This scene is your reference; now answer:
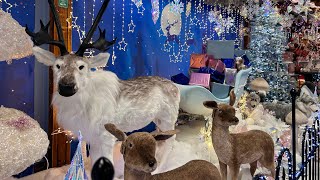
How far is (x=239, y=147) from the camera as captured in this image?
2176 millimetres

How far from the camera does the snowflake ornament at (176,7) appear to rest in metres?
5.47

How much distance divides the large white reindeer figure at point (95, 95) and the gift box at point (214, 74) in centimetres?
276

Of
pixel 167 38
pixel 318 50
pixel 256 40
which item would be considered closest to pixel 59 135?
pixel 167 38

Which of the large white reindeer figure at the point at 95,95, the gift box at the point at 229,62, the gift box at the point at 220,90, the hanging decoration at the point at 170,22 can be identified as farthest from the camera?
the gift box at the point at 229,62

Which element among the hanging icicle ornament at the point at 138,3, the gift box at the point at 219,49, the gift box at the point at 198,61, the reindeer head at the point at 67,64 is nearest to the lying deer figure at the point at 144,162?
the reindeer head at the point at 67,64

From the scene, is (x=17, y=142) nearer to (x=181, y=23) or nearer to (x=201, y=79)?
(x=201, y=79)

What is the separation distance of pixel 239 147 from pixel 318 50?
9880 mm

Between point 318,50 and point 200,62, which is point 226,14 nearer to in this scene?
point 200,62

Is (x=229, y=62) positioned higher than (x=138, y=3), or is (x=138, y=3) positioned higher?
(x=138, y=3)

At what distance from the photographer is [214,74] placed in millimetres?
5363

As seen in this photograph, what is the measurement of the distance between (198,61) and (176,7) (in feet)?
3.20

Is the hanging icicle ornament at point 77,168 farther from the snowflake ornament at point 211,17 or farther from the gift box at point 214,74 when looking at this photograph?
the snowflake ornament at point 211,17

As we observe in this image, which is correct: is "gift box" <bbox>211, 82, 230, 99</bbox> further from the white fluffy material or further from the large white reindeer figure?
the white fluffy material

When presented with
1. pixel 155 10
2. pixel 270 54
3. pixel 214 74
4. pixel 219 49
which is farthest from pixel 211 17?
pixel 155 10
